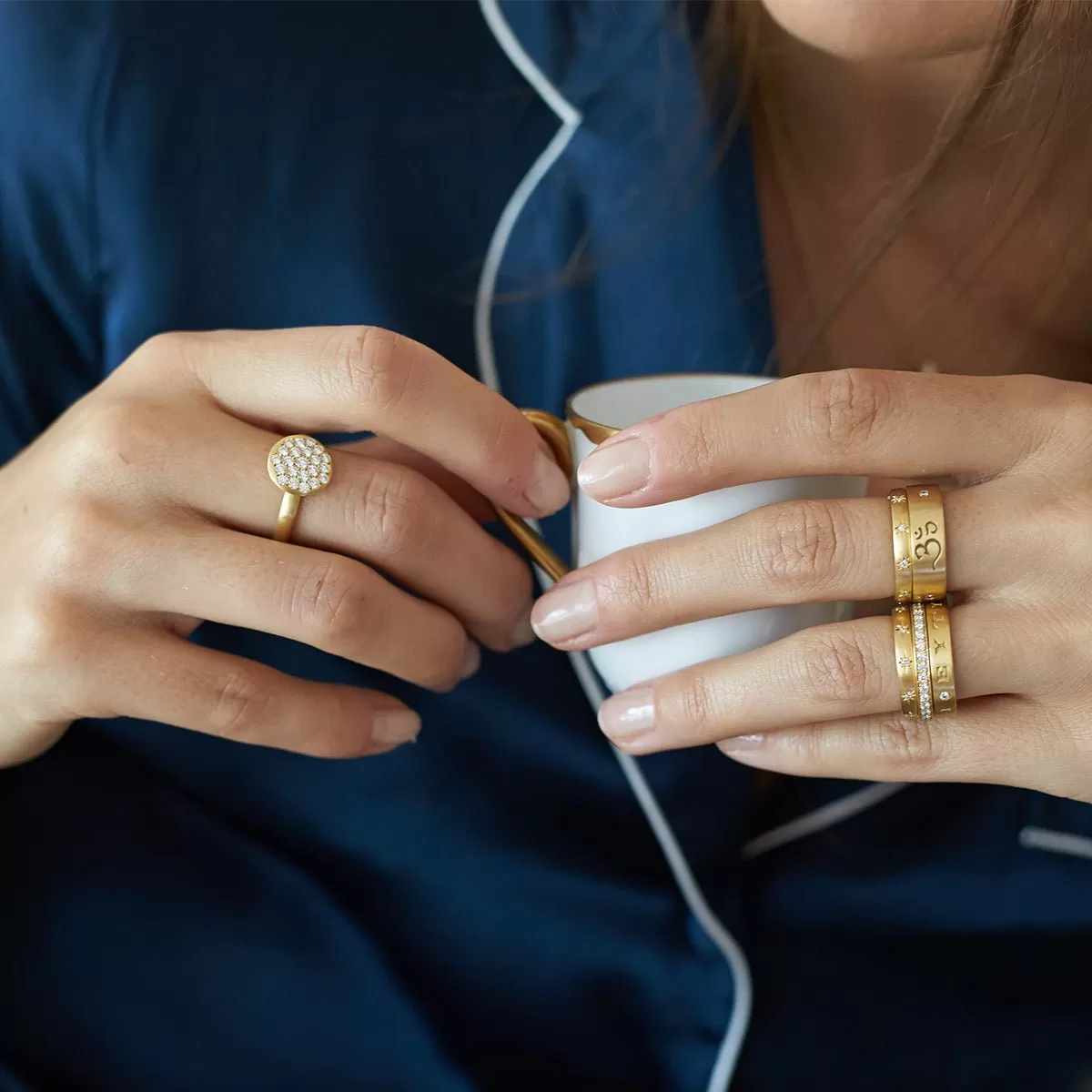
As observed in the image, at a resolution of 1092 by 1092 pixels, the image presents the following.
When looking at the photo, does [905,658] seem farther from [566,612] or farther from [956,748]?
[566,612]

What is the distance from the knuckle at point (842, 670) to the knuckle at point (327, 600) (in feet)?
0.91

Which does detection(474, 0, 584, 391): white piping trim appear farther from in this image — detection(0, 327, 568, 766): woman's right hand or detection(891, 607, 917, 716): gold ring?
detection(891, 607, 917, 716): gold ring

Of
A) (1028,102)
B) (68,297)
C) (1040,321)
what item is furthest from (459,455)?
(1040,321)

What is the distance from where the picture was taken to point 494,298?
0.89 m

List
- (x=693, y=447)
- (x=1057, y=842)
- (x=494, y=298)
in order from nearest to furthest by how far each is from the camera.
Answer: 1. (x=693, y=447)
2. (x=494, y=298)
3. (x=1057, y=842)

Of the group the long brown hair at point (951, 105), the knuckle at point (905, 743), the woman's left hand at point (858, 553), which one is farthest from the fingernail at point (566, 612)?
the long brown hair at point (951, 105)

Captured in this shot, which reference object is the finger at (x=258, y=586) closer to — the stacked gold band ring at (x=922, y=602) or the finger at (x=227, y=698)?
the finger at (x=227, y=698)

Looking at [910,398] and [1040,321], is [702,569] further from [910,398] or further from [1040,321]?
[1040,321]

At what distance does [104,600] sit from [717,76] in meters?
0.68

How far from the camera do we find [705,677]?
26.6 inches

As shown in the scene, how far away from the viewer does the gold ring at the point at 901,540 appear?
24.7 inches

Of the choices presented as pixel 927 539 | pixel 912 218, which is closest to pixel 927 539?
pixel 927 539

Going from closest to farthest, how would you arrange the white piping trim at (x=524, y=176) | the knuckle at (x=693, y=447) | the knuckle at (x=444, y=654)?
1. the knuckle at (x=693, y=447)
2. the knuckle at (x=444, y=654)
3. the white piping trim at (x=524, y=176)

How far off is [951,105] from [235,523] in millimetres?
685
